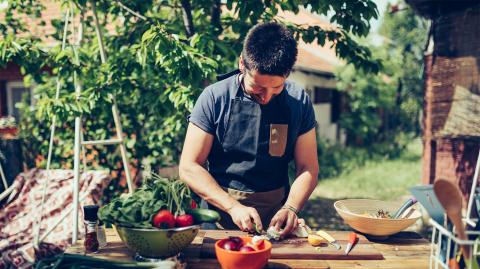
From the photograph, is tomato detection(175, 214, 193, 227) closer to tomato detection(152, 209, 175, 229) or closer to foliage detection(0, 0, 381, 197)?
tomato detection(152, 209, 175, 229)

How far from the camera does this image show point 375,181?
33.2 feet

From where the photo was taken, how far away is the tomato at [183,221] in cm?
184

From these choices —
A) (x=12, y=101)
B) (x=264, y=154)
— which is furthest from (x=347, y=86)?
(x=264, y=154)

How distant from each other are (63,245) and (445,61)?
16.8 feet

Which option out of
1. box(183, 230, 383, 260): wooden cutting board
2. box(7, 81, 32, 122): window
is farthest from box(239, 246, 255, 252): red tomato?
box(7, 81, 32, 122): window

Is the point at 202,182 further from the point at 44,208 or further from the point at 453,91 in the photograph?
the point at 453,91

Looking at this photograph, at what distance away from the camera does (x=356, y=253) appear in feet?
6.88

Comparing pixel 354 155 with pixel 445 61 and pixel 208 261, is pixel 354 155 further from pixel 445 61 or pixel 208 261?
pixel 208 261

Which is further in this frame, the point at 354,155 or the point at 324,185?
the point at 354,155

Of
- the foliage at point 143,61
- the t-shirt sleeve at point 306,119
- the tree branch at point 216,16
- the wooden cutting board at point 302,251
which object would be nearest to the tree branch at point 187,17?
the foliage at point 143,61

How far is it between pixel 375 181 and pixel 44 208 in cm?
746

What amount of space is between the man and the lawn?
433cm

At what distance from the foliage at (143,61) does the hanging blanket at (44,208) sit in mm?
622

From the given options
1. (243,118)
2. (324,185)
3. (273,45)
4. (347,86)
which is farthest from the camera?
(347,86)
